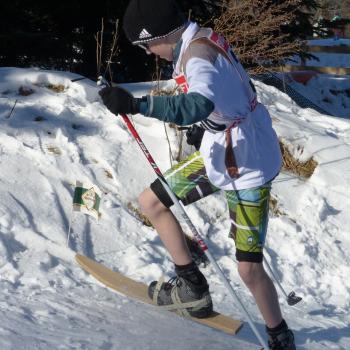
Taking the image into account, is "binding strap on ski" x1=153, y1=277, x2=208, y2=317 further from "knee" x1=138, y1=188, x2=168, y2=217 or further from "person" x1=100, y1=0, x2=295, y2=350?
"knee" x1=138, y1=188, x2=168, y2=217

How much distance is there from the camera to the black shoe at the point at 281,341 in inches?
137

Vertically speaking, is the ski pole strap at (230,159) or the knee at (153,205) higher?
the ski pole strap at (230,159)

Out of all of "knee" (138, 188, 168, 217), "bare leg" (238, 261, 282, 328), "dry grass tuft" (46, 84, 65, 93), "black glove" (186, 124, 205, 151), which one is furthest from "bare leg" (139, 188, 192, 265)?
"dry grass tuft" (46, 84, 65, 93)

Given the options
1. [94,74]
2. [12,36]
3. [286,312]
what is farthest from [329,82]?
[286,312]

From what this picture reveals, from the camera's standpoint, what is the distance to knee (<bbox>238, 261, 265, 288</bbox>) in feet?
11.2

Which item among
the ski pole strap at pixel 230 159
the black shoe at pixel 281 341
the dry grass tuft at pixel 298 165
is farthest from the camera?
the dry grass tuft at pixel 298 165

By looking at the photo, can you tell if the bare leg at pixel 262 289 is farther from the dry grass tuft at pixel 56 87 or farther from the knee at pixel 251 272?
the dry grass tuft at pixel 56 87

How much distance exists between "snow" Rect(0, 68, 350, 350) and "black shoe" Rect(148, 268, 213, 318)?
11 cm

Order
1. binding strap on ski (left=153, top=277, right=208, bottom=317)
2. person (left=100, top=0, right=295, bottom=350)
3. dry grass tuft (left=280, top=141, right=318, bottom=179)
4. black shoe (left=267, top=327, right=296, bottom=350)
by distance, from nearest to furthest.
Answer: person (left=100, top=0, right=295, bottom=350)
black shoe (left=267, top=327, right=296, bottom=350)
binding strap on ski (left=153, top=277, right=208, bottom=317)
dry grass tuft (left=280, top=141, right=318, bottom=179)

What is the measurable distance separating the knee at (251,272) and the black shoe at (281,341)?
11.8 inches

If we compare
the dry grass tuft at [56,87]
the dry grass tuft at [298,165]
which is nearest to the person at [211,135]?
the dry grass tuft at [298,165]

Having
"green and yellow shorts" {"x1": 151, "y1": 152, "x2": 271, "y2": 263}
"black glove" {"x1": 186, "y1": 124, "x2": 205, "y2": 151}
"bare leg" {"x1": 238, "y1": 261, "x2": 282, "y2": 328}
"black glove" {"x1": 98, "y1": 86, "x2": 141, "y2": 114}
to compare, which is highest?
"black glove" {"x1": 98, "y1": 86, "x2": 141, "y2": 114}

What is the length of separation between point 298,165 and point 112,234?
2275 millimetres

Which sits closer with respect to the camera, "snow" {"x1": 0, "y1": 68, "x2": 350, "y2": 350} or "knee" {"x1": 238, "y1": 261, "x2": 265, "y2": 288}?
"knee" {"x1": 238, "y1": 261, "x2": 265, "y2": 288}
